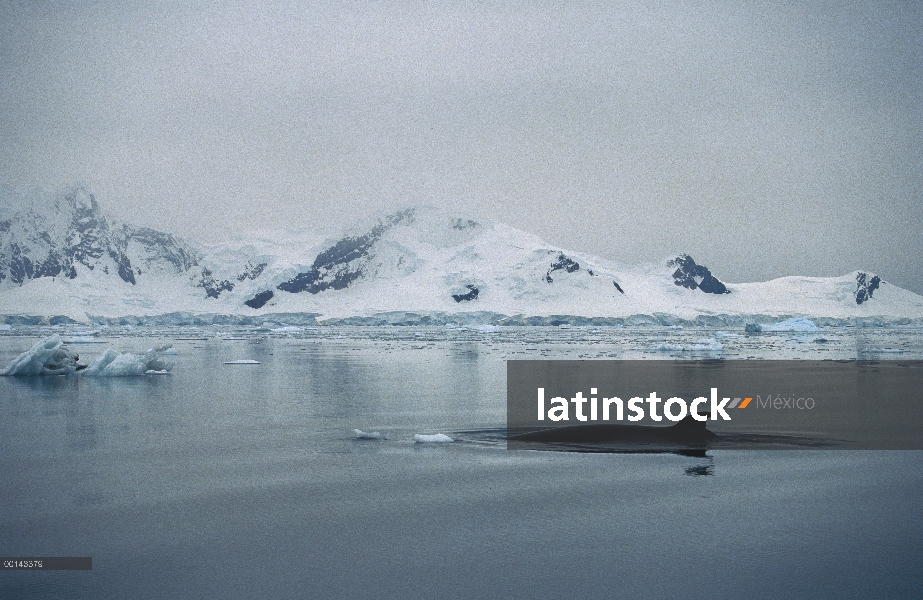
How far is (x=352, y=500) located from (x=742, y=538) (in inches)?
152

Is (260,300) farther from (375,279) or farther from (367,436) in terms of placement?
(367,436)

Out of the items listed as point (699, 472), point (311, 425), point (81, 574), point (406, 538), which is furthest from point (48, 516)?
point (699, 472)

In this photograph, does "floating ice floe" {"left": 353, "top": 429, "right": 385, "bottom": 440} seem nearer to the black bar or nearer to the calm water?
the calm water

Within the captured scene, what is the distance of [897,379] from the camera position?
23.9 m

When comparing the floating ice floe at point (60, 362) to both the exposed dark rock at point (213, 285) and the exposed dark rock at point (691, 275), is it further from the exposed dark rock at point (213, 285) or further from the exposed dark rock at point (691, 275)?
the exposed dark rock at point (691, 275)

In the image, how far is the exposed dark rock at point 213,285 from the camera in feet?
541

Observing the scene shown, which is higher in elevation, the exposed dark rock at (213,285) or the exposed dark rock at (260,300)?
the exposed dark rock at (213,285)

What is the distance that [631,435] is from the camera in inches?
510

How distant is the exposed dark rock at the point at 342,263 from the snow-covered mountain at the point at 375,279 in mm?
248

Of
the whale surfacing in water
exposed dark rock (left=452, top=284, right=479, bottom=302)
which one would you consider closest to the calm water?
the whale surfacing in water

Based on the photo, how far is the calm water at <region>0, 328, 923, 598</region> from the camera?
631 centimetres

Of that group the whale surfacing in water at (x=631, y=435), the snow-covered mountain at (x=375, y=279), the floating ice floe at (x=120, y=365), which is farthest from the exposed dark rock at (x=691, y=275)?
the whale surfacing in water at (x=631, y=435)

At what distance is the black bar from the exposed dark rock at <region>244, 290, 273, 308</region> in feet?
463

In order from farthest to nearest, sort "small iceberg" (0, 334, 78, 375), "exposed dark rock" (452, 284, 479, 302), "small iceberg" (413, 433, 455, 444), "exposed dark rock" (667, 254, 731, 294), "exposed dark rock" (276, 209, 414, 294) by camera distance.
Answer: "exposed dark rock" (667, 254, 731, 294) < "exposed dark rock" (276, 209, 414, 294) < "exposed dark rock" (452, 284, 479, 302) < "small iceberg" (0, 334, 78, 375) < "small iceberg" (413, 433, 455, 444)
